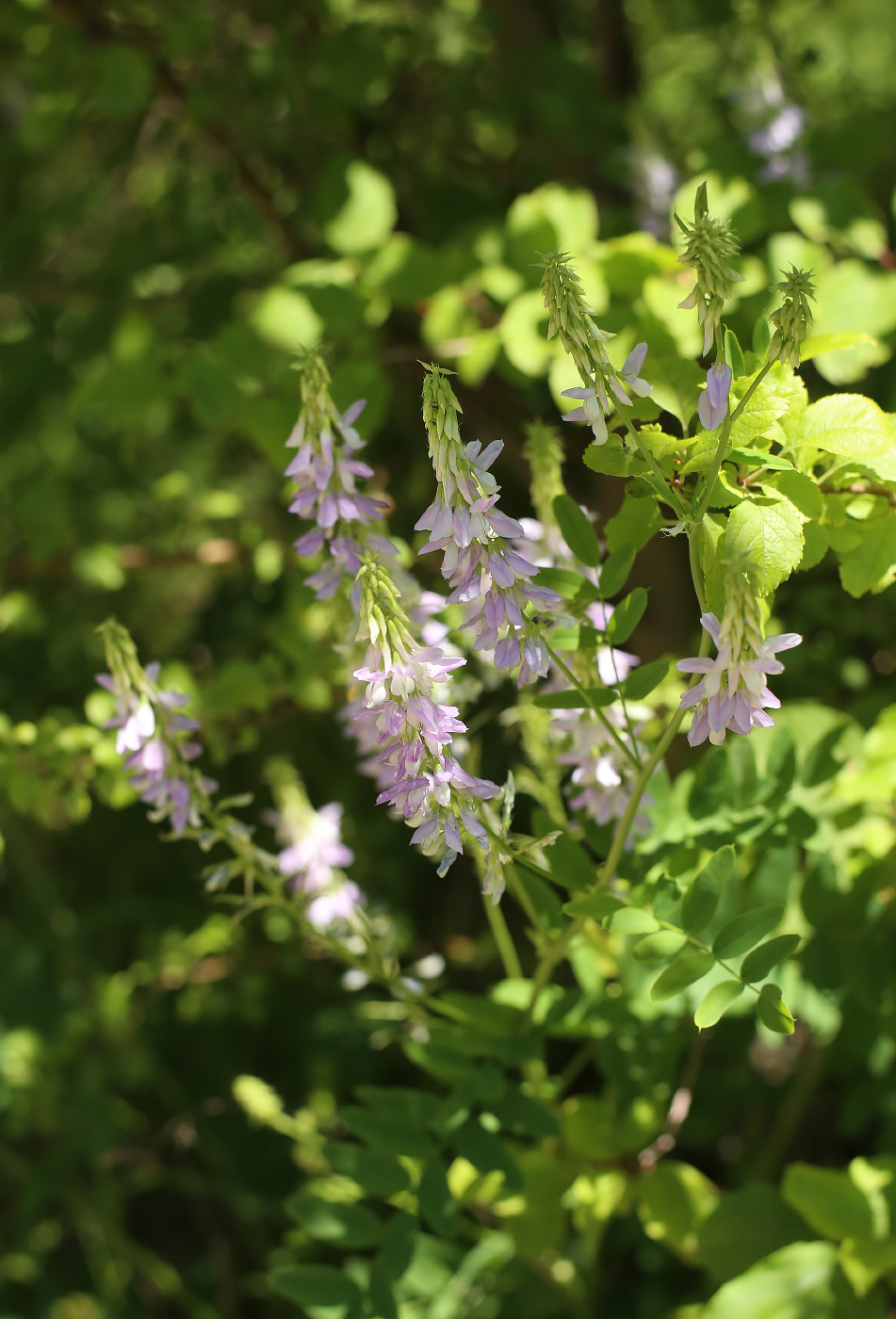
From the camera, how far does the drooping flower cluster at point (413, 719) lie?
573mm

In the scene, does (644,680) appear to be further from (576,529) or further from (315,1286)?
(315,1286)

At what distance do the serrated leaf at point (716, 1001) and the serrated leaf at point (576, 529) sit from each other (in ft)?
0.98

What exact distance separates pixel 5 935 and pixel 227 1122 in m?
0.50

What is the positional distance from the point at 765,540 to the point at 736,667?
67mm

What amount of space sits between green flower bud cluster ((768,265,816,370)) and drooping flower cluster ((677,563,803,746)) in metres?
0.12

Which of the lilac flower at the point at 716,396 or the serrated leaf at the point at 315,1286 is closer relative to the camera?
the lilac flower at the point at 716,396

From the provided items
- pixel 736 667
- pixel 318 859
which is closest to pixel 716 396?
pixel 736 667

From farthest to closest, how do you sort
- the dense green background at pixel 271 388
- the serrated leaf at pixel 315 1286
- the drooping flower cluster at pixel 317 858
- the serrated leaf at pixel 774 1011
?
the dense green background at pixel 271 388
the drooping flower cluster at pixel 317 858
the serrated leaf at pixel 315 1286
the serrated leaf at pixel 774 1011

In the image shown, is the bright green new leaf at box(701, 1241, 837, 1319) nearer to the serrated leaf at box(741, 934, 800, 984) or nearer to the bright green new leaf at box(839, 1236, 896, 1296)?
the bright green new leaf at box(839, 1236, 896, 1296)

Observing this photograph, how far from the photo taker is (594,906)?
69cm

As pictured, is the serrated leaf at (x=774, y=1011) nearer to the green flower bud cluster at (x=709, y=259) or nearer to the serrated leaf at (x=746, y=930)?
the serrated leaf at (x=746, y=930)

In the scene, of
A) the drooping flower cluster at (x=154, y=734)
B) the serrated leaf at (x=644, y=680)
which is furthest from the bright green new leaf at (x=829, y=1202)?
the drooping flower cluster at (x=154, y=734)

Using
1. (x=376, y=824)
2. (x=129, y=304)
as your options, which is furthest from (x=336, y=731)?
(x=129, y=304)

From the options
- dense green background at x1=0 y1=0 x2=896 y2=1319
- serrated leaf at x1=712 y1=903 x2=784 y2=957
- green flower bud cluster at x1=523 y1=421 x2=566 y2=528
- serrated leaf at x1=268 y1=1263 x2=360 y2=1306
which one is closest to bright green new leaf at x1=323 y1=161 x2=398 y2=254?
dense green background at x1=0 y1=0 x2=896 y2=1319
